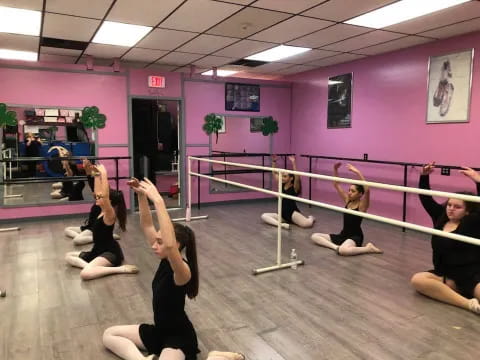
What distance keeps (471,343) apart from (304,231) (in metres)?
2.87

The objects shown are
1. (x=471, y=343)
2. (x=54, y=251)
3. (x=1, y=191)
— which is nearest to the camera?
(x=471, y=343)

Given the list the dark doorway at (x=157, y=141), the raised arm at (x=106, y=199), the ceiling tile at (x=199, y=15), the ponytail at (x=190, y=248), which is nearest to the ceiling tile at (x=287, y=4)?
the ceiling tile at (x=199, y=15)

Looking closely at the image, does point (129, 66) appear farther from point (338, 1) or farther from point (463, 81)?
point (463, 81)

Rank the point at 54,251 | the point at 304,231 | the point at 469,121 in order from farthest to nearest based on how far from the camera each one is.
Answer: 1. the point at 304,231
2. the point at 469,121
3. the point at 54,251

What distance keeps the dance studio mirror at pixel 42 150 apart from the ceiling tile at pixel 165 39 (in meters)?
1.66

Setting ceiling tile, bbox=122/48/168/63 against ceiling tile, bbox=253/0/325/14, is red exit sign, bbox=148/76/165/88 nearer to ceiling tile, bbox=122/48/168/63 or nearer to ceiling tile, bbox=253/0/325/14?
ceiling tile, bbox=122/48/168/63

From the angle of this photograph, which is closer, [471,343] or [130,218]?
[471,343]

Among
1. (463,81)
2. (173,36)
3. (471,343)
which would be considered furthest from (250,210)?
(471,343)

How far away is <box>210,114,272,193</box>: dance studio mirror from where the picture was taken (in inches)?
281

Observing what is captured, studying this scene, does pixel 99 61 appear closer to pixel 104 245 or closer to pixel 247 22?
pixel 247 22

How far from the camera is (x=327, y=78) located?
21.9 feet

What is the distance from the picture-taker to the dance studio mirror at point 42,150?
5648mm

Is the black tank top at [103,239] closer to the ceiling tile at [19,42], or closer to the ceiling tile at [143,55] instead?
the ceiling tile at [19,42]

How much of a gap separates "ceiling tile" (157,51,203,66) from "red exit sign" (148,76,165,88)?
0.25 metres
